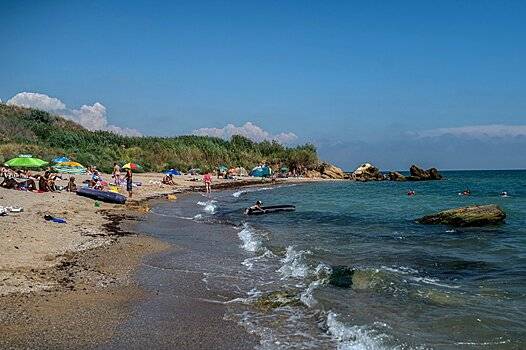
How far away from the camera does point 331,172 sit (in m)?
93.7

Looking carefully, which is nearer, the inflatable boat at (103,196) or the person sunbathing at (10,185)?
the person sunbathing at (10,185)

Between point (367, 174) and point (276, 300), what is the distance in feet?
271

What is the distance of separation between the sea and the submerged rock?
20 millimetres

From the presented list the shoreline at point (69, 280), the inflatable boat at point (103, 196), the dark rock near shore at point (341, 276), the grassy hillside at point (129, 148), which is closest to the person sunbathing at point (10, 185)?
the inflatable boat at point (103, 196)

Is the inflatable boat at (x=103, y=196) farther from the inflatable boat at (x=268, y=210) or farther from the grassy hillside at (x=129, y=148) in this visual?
the grassy hillside at (x=129, y=148)

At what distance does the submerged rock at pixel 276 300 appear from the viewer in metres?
8.66

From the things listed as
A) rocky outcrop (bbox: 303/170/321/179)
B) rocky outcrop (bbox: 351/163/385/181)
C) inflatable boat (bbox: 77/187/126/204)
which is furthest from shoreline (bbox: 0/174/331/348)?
rocky outcrop (bbox: 351/163/385/181)

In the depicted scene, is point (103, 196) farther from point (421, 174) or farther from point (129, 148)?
point (421, 174)

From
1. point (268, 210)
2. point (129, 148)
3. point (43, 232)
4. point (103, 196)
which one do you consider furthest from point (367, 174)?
point (43, 232)

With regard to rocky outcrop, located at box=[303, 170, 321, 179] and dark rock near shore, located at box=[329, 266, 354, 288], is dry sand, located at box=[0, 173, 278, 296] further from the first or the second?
rocky outcrop, located at box=[303, 170, 321, 179]

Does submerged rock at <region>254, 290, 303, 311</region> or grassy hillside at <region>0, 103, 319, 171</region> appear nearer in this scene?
submerged rock at <region>254, 290, 303, 311</region>

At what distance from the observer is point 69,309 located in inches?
301

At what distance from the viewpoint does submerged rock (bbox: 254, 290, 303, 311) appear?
28.4 ft

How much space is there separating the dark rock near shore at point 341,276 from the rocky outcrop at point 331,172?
8058cm
